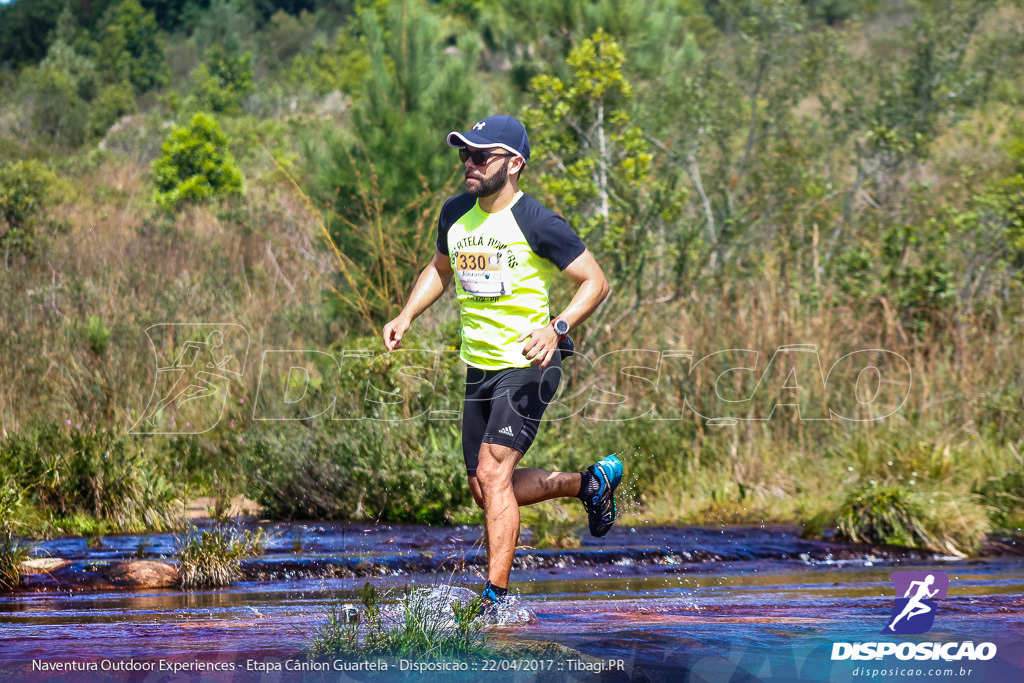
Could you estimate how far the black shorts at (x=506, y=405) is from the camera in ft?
18.6

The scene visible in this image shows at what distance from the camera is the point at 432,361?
1065 centimetres

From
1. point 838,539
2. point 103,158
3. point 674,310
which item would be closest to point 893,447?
point 838,539

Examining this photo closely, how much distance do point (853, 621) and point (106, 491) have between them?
5.81 metres

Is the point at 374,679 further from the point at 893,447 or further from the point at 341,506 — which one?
the point at 893,447

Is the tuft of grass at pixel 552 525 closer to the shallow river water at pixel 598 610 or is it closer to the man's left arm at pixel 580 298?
the shallow river water at pixel 598 610

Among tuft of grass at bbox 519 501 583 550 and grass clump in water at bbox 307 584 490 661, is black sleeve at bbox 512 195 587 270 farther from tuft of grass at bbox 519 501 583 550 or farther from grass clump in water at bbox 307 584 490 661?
tuft of grass at bbox 519 501 583 550

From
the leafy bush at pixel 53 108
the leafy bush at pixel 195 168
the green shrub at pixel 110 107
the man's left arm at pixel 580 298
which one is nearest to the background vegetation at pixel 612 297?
the leafy bush at pixel 195 168

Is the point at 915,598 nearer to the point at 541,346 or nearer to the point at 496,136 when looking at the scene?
the point at 541,346

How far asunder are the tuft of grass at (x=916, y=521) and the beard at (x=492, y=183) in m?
4.93

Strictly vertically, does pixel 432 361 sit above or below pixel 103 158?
below

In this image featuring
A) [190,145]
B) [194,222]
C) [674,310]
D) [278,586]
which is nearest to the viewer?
[278,586]

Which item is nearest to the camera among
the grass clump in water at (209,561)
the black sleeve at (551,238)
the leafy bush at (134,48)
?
the black sleeve at (551,238)

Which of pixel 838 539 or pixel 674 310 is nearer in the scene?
pixel 838 539

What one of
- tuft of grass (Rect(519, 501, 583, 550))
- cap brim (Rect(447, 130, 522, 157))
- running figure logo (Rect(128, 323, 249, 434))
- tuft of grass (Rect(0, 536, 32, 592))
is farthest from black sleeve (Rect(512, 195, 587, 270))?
running figure logo (Rect(128, 323, 249, 434))
